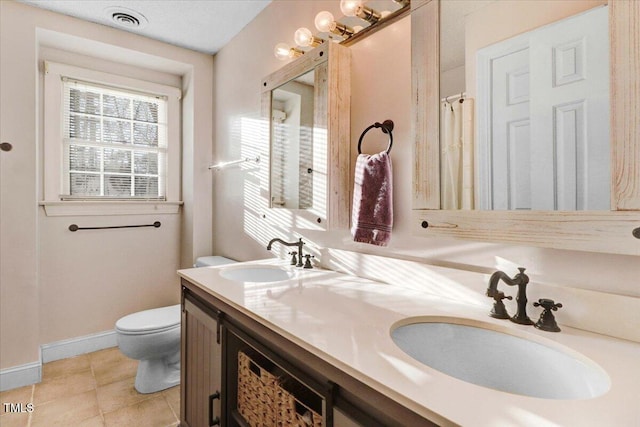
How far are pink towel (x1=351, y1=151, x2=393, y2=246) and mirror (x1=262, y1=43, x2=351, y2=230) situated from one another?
5.7 inches

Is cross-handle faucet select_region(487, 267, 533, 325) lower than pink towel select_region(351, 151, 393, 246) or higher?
lower

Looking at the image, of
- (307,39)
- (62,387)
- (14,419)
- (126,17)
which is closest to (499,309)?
(307,39)

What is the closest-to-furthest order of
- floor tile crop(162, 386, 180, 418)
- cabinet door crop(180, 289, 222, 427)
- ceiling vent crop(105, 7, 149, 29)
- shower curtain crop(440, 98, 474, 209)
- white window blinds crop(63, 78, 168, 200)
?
1. shower curtain crop(440, 98, 474, 209)
2. cabinet door crop(180, 289, 222, 427)
3. floor tile crop(162, 386, 180, 418)
4. ceiling vent crop(105, 7, 149, 29)
5. white window blinds crop(63, 78, 168, 200)

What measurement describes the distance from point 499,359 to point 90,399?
234 cm

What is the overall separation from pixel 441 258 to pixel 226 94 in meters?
2.25

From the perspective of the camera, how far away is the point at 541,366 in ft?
2.57

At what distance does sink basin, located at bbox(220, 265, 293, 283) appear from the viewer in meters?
1.72

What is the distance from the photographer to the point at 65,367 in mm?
2400

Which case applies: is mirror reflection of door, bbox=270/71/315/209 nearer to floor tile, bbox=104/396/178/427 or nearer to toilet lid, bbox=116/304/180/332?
toilet lid, bbox=116/304/180/332

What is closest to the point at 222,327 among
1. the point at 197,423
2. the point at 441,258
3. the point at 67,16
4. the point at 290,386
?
the point at 290,386

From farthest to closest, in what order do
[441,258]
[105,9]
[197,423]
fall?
[105,9] → [197,423] → [441,258]

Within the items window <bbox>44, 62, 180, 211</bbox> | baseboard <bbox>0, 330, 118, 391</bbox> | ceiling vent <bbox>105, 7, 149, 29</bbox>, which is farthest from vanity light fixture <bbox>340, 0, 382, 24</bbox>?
baseboard <bbox>0, 330, 118, 391</bbox>

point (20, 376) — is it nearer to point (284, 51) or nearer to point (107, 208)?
point (107, 208)

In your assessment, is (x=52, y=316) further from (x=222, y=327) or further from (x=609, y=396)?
(x=609, y=396)
